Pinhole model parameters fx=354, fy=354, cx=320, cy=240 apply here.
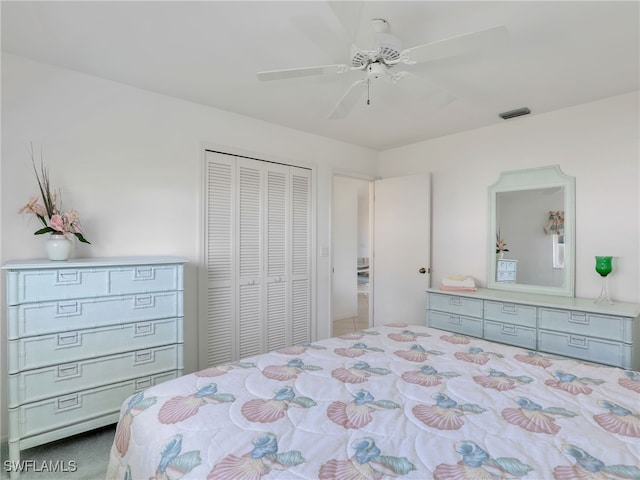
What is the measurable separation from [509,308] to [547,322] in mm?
284

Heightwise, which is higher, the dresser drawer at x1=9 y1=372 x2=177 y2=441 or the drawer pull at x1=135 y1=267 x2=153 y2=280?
the drawer pull at x1=135 y1=267 x2=153 y2=280

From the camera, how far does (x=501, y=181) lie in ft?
11.3

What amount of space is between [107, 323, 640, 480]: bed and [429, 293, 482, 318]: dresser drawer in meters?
1.29

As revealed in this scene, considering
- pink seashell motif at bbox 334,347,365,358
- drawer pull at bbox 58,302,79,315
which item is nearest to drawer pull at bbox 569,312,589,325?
pink seashell motif at bbox 334,347,365,358

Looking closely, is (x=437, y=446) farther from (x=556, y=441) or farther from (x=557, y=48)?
(x=557, y=48)

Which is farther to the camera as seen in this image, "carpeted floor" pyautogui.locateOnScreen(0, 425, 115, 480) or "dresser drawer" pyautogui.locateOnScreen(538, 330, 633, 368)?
"dresser drawer" pyautogui.locateOnScreen(538, 330, 633, 368)

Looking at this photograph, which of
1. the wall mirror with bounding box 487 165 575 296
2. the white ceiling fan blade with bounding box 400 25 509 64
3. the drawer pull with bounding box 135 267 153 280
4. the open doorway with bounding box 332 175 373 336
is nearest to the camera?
the white ceiling fan blade with bounding box 400 25 509 64

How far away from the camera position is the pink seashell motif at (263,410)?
1253mm

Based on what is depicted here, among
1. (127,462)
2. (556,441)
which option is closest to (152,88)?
(127,462)

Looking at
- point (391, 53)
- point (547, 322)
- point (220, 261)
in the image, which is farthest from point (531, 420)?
point (220, 261)

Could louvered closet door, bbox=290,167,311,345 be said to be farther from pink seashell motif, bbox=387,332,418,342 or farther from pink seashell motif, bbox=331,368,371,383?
pink seashell motif, bbox=331,368,371,383

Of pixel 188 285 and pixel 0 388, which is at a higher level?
pixel 188 285

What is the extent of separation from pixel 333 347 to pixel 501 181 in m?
2.48

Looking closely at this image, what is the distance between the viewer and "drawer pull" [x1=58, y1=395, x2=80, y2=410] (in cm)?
205
